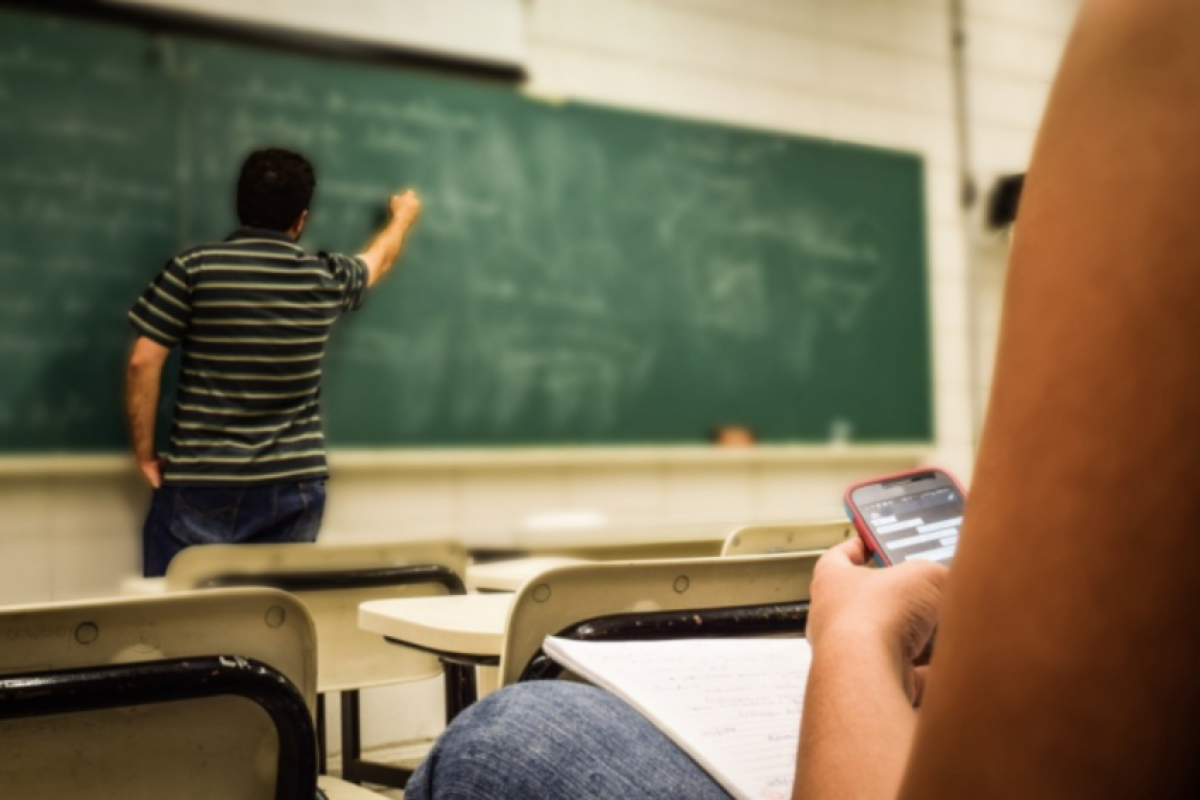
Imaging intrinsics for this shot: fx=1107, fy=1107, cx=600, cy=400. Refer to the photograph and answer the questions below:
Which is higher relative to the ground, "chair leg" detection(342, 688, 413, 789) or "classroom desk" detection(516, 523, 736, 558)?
"classroom desk" detection(516, 523, 736, 558)

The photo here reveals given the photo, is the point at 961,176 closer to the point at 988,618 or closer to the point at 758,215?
the point at 758,215

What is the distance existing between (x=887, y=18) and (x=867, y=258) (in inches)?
42.5

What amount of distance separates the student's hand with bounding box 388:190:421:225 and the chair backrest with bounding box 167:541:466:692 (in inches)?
67.0

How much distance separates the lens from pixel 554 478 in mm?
3834

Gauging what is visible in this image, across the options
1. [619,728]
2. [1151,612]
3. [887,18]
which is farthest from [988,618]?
[887,18]

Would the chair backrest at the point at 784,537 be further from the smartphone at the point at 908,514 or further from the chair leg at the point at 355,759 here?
the chair leg at the point at 355,759

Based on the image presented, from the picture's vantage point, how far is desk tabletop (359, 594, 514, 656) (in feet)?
4.76

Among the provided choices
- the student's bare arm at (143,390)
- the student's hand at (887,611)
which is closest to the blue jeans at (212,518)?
the student's bare arm at (143,390)

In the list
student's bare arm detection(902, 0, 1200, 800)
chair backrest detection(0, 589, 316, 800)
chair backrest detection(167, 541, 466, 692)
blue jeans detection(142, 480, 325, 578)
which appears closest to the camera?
student's bare arm detection(902, 0, 1200, 800)

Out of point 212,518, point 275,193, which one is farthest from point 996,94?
point 212,518

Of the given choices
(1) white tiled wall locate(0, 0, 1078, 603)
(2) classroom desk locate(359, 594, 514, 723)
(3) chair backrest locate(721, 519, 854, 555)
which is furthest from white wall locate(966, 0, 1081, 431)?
(2) classroom desk locate(359, 594, 514, 723)

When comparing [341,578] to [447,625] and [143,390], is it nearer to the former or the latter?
[447,625]

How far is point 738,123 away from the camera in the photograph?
432cm

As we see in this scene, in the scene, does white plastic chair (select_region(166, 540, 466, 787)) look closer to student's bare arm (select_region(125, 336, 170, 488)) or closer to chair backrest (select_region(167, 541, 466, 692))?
chair backrest (select_region(167, 541, 466, 692))
